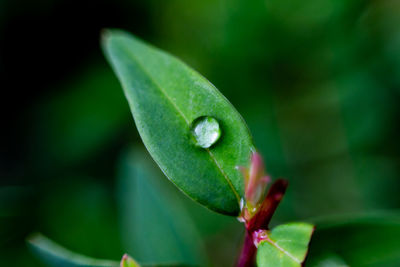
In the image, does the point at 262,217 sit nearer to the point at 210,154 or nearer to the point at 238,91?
the point at 210,154

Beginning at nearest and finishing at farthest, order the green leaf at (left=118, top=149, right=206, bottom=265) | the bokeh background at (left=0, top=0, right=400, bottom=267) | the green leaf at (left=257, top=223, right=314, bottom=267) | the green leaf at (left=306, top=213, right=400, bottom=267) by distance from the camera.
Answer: the green leaf at (left=257, top=223, right=314, bottom=267) → the green leaf at (left=306, top=213, right=400, bottom=267) → the green leaf at (left=118, top=149, right=206, bottom=265) → the bokeh background at (left=0, top=0, right=400, bottom=267)

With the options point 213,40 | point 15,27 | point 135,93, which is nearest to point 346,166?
point 213,40

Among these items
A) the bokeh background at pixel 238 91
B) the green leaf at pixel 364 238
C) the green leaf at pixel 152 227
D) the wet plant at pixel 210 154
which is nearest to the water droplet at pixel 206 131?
the wet plant at pixel 210 154

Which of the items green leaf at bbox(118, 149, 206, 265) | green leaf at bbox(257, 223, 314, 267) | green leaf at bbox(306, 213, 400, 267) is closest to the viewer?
green leaf at bbox(257, 223, 314, 267)

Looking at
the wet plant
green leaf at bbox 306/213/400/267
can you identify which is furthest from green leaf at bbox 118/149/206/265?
the wet plant

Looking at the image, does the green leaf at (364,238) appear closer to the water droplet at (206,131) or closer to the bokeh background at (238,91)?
the water droplet at (206,131)

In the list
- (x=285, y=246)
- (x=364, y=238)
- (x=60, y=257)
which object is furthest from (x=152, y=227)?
(x=285, y=246)

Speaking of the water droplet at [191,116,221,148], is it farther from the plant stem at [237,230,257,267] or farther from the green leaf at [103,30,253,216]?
the plant stem at [237,230,257,267]
